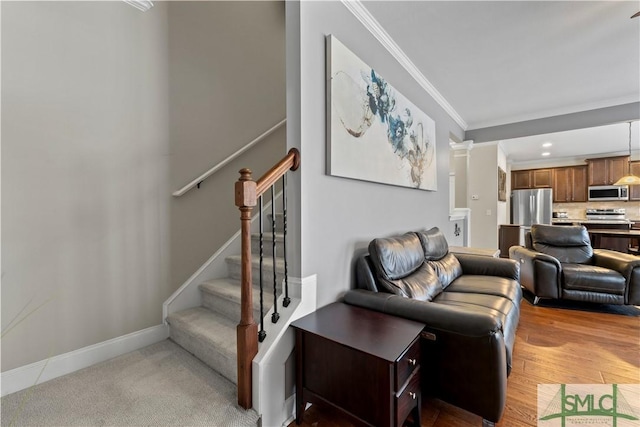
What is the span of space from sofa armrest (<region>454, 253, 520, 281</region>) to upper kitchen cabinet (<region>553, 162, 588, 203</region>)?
626 centimetres

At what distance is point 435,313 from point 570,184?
320 inches

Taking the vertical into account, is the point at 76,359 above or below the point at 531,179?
below

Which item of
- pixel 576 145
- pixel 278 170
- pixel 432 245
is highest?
pixel 576 145

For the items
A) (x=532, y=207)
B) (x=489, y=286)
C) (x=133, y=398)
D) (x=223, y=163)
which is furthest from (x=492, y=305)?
Answer: (x=532, y=207)

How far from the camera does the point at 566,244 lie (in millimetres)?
3418

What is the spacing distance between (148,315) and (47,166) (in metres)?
1.14

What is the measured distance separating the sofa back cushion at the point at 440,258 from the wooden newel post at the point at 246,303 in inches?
66.1

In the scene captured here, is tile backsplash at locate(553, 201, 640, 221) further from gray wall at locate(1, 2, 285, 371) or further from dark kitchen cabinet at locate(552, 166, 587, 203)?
gray wall at locate(1, 2, 285, 371)

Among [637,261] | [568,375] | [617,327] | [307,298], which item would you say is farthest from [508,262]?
[307,298]

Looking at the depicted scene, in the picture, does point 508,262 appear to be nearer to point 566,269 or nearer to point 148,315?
point 566,269

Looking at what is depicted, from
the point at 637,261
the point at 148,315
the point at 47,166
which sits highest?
the point at 47,166

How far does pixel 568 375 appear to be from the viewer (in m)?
1.80

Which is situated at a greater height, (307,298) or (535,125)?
(535,125)

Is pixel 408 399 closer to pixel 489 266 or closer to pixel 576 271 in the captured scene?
pixel 489 266
